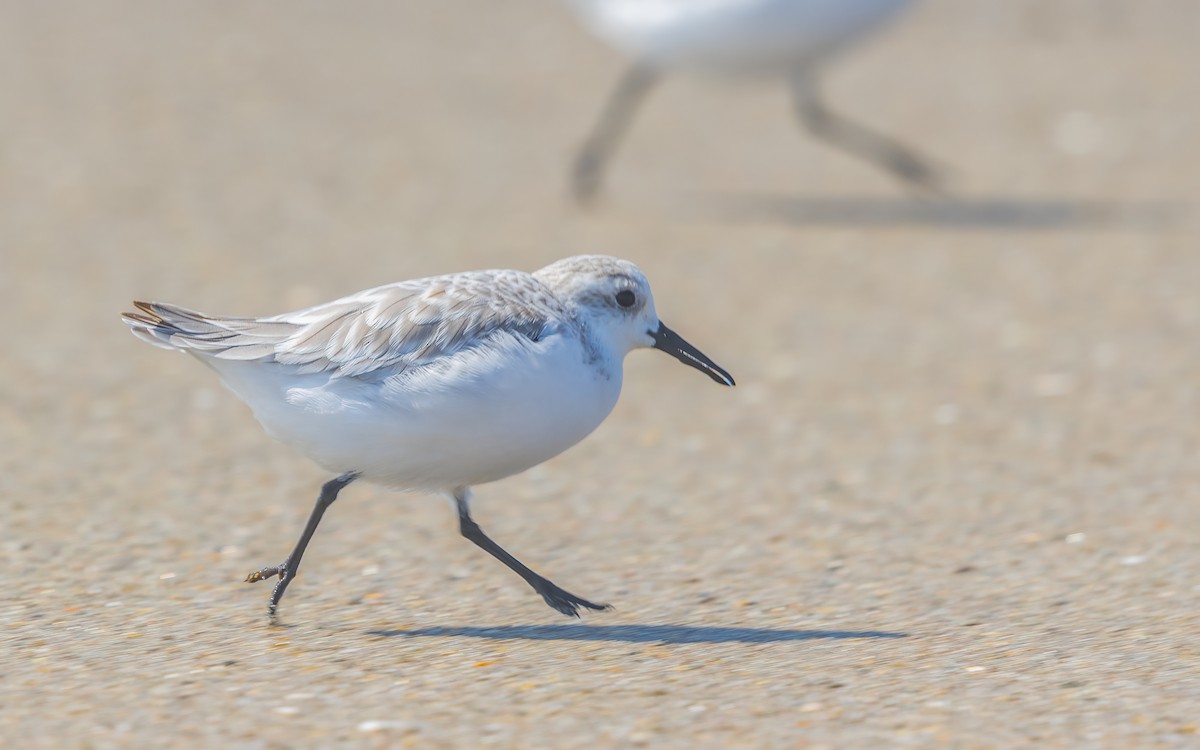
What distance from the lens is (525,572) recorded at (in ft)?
15.4

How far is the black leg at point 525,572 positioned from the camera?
4663 millimetres

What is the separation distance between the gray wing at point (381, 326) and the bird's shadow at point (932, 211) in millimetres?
6013

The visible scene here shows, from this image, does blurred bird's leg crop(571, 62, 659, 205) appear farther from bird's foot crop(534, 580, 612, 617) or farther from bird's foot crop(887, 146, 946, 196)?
bird's foot crop(534, 580, 612, 617)

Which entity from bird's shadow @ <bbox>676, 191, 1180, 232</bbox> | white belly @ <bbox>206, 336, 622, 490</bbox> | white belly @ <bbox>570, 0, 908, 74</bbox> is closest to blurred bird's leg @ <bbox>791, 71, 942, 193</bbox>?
bird's shadow @ <bbox>676, 191, 1180, 232</bbox>

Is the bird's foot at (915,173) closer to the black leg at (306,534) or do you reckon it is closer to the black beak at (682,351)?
the black beak at (682,351)

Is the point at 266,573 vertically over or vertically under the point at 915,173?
under

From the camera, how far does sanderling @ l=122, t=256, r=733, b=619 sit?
168 inches

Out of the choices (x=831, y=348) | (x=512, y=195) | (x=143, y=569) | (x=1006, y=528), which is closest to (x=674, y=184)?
(x=512, y=195)

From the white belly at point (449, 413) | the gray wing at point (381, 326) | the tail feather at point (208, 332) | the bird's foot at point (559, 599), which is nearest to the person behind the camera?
the white belly at point (449, 413)

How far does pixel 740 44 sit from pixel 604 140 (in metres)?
1.14

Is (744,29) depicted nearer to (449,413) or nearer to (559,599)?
(559,599)

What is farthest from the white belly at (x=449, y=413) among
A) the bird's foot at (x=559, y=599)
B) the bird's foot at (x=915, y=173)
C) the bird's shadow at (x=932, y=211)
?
the bird's foot at (x=915, y=173)

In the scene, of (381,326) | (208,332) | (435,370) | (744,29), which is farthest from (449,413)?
(744,29)

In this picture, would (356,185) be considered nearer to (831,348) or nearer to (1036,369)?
(831,348)
